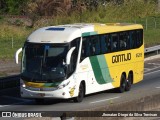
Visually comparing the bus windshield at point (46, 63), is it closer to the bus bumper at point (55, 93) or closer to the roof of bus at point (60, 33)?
the roof of bus at point (60, 33)

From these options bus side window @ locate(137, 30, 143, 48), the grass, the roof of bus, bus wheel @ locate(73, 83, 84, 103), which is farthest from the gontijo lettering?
the grass

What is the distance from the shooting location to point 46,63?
80.3ft

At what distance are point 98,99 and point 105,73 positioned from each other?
4.09ft

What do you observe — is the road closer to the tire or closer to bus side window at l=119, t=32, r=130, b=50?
the tire

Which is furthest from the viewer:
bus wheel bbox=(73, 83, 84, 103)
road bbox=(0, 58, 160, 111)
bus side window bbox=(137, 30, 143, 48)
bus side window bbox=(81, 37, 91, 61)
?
bus side window bbox=(137, 30, 143, 48)

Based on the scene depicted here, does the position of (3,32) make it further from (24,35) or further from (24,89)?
(24,89)

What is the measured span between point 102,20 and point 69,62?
3491cm

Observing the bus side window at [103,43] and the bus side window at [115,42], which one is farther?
the bus side window at [115,42]

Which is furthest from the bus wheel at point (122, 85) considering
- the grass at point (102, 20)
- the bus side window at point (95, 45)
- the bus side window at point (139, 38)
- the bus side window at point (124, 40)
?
the grass at point (102, 20)

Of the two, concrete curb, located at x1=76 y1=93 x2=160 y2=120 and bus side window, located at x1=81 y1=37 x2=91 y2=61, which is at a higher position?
bus side window, located at x1=81 y1=37 x2=91 y2=61

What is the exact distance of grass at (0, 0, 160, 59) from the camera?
4481 centimetres

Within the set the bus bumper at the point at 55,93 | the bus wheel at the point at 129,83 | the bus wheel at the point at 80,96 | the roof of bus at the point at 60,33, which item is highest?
the roof of bus at the point at 60,33

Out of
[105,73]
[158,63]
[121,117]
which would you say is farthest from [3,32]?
[121,117]

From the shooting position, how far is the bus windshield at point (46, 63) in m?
24.4
